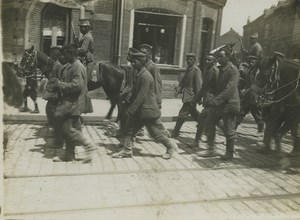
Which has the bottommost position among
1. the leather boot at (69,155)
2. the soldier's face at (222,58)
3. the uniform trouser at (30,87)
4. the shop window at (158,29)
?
the leather boot at (69,155)

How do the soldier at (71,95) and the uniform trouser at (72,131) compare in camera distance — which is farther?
the uniform trouser at (72,131)

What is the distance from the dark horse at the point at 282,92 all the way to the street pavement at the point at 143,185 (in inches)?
25.6

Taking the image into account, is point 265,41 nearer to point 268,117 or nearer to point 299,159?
point 268,117

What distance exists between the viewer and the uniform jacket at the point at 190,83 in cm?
739

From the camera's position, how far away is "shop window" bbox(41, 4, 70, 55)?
18.7 ft

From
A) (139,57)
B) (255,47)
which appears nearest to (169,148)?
(139,57)

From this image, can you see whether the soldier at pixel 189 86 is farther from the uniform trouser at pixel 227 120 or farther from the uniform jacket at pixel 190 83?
the uniform trouser at pixel 227 120

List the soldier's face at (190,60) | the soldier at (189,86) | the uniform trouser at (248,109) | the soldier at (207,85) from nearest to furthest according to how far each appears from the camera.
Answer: the soldier's face at (190,60)
the soldier at (207,85)
the soldier at (189,86)
the uniform trouser at (248,109)

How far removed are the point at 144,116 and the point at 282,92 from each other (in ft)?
8.11

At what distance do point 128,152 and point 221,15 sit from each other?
259 centimetres

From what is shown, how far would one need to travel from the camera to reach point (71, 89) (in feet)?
17.7

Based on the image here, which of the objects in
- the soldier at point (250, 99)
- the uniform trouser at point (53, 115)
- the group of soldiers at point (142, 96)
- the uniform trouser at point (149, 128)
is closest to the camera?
the group of soldiers at point (142, 96)

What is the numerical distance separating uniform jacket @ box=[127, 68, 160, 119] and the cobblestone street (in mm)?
792

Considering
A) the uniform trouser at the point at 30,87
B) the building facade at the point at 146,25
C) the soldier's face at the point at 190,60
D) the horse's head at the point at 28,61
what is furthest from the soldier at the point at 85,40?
the soldier's face at the point at 190,60
